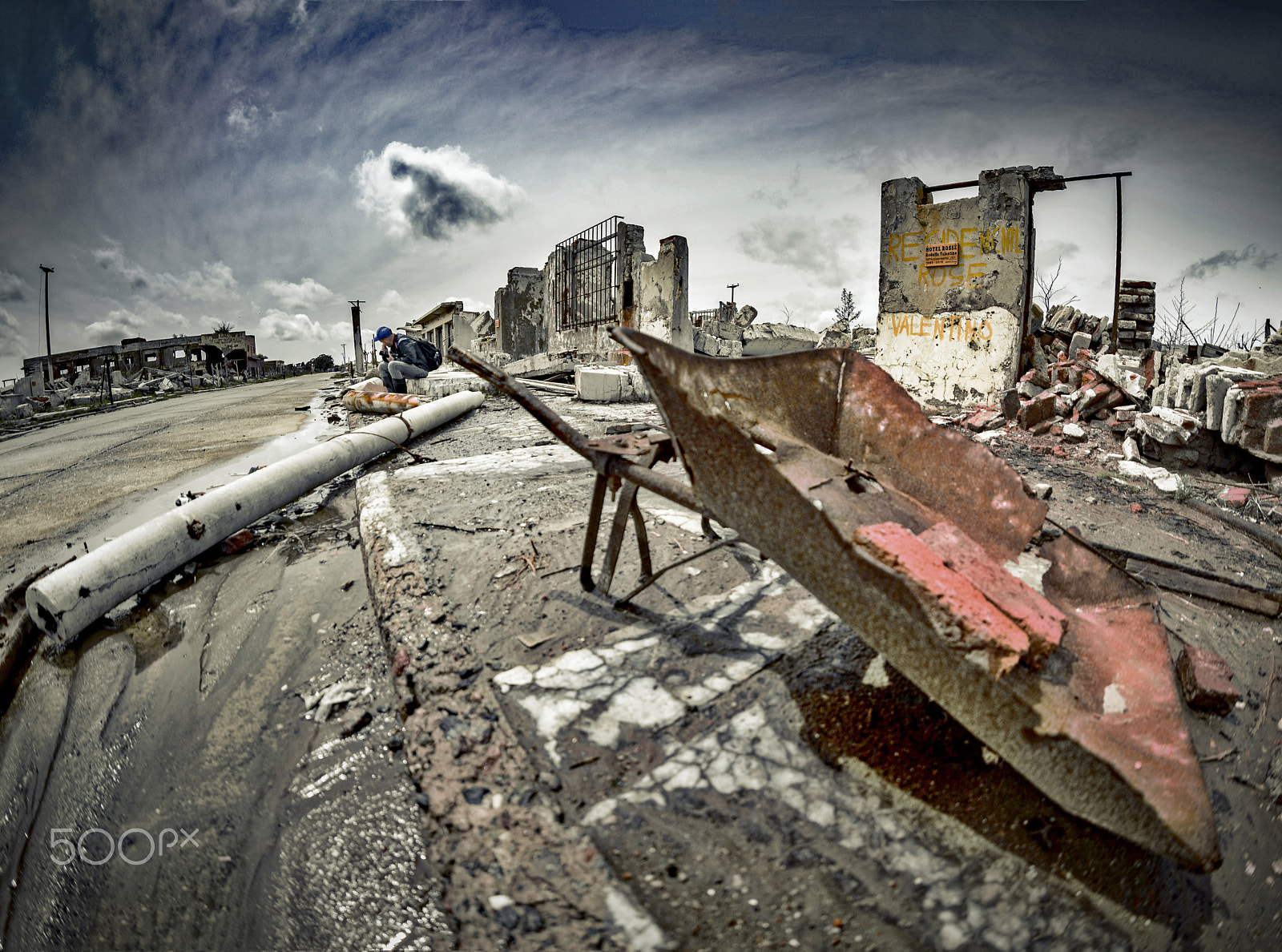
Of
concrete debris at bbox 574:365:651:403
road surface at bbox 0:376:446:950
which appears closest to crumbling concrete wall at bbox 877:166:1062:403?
concrete debris at bbox 574:365:651:403

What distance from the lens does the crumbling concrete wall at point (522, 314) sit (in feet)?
58.0

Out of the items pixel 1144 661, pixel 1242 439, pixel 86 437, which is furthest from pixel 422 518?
pixel 86 437

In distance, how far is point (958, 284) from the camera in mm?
6891

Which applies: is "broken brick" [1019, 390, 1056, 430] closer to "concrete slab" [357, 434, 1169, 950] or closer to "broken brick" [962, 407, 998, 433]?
"broken brick" [962, 407, 998, 433]

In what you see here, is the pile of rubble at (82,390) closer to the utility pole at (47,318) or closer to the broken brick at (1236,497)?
the utility pole at (47,318)

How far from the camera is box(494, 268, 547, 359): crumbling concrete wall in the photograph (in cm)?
1769

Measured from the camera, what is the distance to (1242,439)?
382 centimetres

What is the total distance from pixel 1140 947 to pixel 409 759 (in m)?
1.61

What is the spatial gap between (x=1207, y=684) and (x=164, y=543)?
415 centimetres

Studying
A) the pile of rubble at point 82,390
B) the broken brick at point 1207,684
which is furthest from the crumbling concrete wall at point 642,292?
the pile of rubble at point 82,390

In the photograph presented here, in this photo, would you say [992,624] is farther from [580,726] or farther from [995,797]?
[580,726]

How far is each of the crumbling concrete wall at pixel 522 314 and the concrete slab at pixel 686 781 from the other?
16415 millimetres

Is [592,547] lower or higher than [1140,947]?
higher

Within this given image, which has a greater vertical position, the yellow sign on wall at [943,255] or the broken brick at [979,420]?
the yellow sign on wall at [943,255]
